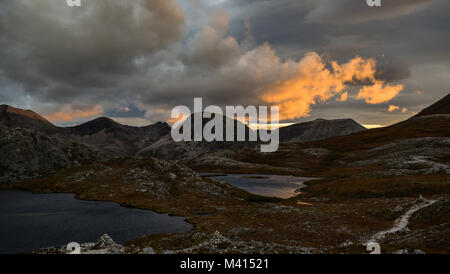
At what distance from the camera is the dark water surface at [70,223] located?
45.2m

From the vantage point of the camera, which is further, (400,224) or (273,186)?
(273,186)

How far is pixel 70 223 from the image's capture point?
55.0 meters

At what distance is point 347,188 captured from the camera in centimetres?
8144

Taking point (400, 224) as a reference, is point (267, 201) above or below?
below

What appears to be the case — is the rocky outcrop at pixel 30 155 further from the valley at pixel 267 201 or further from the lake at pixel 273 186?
the lake at pixel 273 186

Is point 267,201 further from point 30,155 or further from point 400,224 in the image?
point 30,155

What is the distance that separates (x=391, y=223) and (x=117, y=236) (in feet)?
167

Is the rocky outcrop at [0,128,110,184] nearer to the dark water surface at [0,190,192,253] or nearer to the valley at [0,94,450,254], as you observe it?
the valley at [0,94,450,254]

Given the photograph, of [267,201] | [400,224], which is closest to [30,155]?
[267,201]

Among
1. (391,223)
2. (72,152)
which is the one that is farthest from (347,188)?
(72,152)

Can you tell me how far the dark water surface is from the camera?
148 feet

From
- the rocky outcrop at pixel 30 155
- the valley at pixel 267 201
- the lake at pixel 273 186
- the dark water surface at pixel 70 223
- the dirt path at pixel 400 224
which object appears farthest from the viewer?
the rocky outcrop at pixel 30 155

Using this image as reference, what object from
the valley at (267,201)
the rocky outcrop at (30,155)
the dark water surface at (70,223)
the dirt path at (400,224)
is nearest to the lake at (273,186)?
the valley at (267,201)

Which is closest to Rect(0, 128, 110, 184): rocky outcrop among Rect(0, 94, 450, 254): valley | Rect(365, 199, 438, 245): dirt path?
Rect(0, 94, 450, 254): valley
